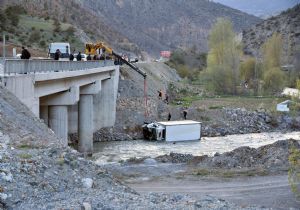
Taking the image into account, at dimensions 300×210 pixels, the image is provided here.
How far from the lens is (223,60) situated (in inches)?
3652

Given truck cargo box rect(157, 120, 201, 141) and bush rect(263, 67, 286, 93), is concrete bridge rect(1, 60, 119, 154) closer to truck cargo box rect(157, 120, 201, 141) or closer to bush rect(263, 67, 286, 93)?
truck cargo box rect(157, 120, 201, 141)

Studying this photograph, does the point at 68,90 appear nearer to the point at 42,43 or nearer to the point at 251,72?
the point at 42,43

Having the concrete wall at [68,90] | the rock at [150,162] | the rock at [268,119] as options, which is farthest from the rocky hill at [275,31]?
the rock at [150,162]

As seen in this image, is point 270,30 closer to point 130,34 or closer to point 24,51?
point 130,34

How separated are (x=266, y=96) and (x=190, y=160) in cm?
5351

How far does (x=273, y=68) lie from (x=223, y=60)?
8471 mm

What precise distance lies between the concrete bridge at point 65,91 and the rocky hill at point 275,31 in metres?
110

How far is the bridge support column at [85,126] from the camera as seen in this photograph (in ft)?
147

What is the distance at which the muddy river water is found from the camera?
4450 centimetres

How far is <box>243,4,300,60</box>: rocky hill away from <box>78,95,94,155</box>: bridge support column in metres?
119

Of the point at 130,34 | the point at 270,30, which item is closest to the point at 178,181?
the point at 270,30

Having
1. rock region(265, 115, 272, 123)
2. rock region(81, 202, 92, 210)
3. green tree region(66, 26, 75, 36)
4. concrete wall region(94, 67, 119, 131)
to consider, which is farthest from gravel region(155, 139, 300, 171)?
green tree region(66, 26, 75, 36)

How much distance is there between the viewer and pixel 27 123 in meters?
20.2

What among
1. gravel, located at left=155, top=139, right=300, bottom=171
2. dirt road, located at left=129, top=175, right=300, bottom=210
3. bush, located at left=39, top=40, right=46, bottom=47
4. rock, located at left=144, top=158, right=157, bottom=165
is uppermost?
bush, located at left=39, top=40, right=46, bottom=47
